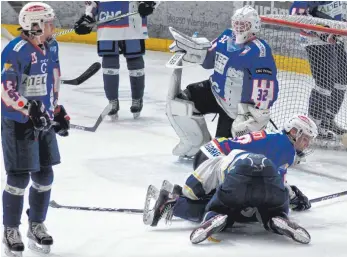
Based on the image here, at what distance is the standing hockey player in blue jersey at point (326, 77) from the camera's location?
6219 mm

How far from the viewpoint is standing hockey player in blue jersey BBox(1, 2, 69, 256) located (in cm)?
379

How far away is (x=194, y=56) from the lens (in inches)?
219

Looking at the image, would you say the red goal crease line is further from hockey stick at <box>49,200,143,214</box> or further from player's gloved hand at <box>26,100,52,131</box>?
player's gloved hand at <box>26,100,52,131</box>

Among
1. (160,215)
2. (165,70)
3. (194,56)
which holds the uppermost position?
(194,56)

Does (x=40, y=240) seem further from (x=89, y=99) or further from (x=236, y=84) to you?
(x=89, y=99)

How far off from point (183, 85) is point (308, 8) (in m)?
1.91

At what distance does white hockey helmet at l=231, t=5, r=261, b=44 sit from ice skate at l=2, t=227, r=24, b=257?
184 centimetres

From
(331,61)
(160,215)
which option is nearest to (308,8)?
(331,61)

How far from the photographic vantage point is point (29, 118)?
12.6 ft

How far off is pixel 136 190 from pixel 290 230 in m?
1.15

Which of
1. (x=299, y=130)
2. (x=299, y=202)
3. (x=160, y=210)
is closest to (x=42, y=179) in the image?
(x=160, y=210)

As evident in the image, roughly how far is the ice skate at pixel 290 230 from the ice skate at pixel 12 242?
1016 mm

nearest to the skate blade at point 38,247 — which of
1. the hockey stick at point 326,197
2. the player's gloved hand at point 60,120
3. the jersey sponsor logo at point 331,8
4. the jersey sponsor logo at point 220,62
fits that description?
the player's gloved hand at point 60,120

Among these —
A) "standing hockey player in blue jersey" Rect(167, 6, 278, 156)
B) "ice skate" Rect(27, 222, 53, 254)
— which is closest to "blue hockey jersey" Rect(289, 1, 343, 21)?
"standing hockey player in blue jersey" Rect(167, 6, 278, 156)
